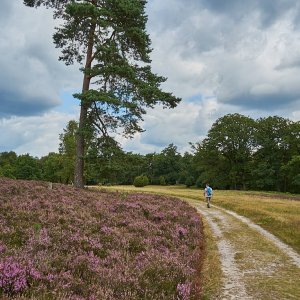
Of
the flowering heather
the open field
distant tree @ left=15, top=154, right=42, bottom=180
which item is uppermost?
distant tree @ left=15, top=154, right=42, bottom=180

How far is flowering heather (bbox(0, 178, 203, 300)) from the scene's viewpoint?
7.20m

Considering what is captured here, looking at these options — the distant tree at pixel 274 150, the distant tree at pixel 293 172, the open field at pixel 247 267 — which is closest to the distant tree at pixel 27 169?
the distant tree at pixel 274 150

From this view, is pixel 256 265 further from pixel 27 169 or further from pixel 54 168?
pixel 27 169

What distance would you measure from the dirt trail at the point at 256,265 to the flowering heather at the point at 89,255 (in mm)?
1037

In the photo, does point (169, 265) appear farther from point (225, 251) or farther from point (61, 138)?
point (61, 138)

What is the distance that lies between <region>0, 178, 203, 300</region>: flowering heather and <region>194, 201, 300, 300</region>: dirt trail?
3.40 feet

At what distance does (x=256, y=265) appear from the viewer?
12625 millimetres

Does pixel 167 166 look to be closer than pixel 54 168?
No

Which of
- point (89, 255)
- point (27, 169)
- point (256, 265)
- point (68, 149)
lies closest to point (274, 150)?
point (68, 149)

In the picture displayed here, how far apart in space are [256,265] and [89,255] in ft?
19.4

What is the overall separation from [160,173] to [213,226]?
11720cm

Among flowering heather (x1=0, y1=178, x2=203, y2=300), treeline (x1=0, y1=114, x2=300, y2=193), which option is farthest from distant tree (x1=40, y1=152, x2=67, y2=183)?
flowering heather (x1=0, y1=178, x2=203, y2=300)

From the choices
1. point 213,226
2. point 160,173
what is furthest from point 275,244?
point 160,173

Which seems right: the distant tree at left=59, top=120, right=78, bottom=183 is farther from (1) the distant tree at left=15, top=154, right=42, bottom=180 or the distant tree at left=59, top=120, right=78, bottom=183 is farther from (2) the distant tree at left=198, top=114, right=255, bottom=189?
(2) the distant tree at left=198, top=114, right=255, bottom=189
